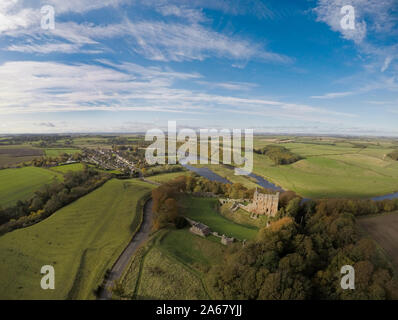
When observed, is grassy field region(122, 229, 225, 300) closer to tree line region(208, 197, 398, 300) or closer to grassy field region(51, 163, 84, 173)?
tree line region(208, 197, 398, 300)

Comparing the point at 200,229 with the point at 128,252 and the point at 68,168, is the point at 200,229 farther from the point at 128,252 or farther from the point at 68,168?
the point at 68,168

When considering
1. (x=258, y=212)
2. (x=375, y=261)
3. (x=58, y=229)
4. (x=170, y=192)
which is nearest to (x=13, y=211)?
(x=58, y=229)

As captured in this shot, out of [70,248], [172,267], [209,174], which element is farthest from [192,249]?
[209,174]

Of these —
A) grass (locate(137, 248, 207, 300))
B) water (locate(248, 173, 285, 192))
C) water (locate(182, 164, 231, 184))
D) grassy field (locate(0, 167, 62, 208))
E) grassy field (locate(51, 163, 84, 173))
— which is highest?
grassy field (locate(51, 163, 84, 173))

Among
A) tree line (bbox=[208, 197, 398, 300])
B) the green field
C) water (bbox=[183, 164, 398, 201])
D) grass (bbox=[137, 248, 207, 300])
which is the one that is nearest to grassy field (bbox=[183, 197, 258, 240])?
tree line (bbox=[208, 197, 398, 300])

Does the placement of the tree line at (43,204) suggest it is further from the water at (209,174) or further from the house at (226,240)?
the water at (209,174)

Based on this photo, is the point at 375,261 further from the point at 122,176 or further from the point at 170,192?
the point at 122,176
